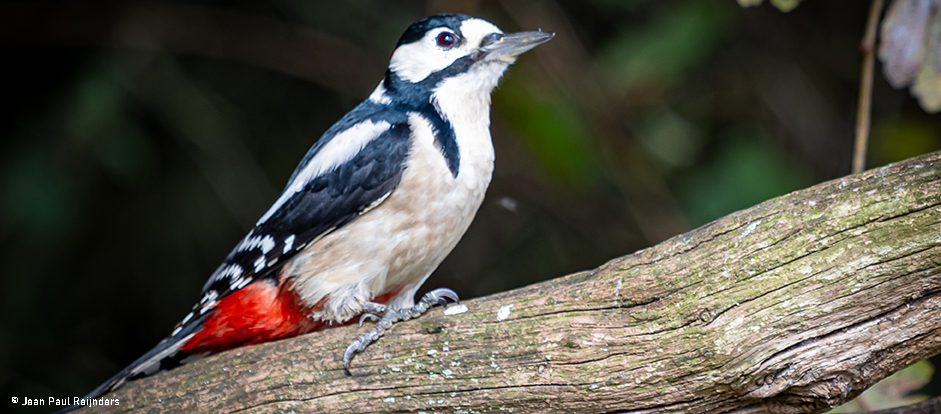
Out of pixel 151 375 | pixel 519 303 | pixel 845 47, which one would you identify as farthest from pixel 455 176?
pixel 845 47

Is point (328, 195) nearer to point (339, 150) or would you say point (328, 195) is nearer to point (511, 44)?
point (339, 150)

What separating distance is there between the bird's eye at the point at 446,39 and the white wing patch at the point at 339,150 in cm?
30

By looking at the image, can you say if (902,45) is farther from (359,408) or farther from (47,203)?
(47,203)

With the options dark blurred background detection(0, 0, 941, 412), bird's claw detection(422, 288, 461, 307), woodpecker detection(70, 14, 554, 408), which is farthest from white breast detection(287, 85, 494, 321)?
dark blurred background detection(0, 0, 941, 412)

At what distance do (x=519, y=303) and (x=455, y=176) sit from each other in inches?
16.1

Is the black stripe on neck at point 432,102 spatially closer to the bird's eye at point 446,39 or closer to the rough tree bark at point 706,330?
the bird's eye at point 446,39

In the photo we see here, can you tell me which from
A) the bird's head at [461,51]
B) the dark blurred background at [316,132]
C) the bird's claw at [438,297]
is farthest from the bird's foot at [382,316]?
the dark blurred background at [316,132]

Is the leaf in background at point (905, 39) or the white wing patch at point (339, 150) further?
the white wing patch at point (339, 150)

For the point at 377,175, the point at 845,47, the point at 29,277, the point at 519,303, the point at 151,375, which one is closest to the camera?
the point at 519,303

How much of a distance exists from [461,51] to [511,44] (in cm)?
15

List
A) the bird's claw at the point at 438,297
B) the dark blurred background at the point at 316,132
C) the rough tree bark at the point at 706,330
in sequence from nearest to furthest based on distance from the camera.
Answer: the rough tree bark at the point at 706,330 → the bird's claw at the point at 438,297 → the dark blurred background at the point at 316,132

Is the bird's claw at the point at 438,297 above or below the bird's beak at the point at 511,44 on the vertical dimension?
below

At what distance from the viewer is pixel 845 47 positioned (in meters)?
3.34

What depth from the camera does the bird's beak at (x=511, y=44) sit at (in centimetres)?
180
